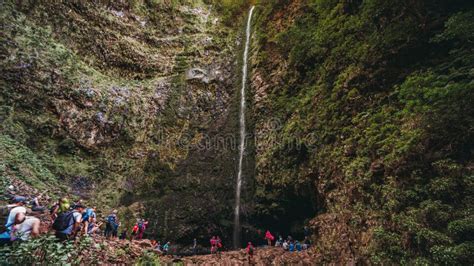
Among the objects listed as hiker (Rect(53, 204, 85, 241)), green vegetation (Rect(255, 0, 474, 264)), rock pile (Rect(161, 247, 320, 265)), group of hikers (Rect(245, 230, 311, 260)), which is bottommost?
rock pile (Rect(161, 247, 320, 265))

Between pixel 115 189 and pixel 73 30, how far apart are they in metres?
9.27

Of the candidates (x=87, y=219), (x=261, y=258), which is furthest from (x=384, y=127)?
(x=87, y=219)

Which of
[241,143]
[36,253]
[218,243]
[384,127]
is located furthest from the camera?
[241,143]

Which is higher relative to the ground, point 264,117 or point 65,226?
point 264,117

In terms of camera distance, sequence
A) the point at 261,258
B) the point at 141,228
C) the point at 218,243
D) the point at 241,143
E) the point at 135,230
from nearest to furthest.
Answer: the point at 261,258, the point at 135,230, the point at 141,228, the point at 218,243, the point at 241,143

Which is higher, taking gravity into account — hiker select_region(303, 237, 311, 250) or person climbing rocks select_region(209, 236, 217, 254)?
hiker select_region(303, 237, 311, 250)

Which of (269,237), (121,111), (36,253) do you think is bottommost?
(269,237)

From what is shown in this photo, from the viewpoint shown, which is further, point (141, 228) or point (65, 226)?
point (141, 228)

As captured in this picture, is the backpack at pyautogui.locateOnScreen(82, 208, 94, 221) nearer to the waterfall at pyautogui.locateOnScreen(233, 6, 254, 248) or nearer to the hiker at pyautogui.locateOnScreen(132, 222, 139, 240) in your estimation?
the hiker at pyautogui.locateOnScreen(132, 222, 139, 240)

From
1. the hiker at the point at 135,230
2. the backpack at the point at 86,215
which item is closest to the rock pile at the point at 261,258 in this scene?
the hiker at the point at 135,230

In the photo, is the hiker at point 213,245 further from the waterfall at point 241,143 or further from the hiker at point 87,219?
the hiker at point 87,219

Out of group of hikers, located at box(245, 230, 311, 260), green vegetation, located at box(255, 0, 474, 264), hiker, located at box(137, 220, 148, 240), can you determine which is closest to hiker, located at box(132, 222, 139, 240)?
hiker, located at box(137, 220, 148, 240)

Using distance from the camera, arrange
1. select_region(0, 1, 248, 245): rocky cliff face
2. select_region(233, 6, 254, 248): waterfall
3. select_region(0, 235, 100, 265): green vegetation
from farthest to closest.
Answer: select_region(233, 6, 254, 248): waterfall
select_region(0, 1, 248, 245): rocky cliff face
select_region(0, 235, 100, 265): green vegetation

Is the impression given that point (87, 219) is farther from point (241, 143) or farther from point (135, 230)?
point (241, 143)
